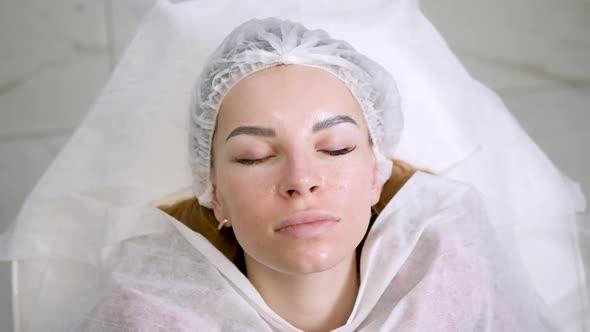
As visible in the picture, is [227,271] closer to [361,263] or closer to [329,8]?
[361,263]

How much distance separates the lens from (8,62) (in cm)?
191

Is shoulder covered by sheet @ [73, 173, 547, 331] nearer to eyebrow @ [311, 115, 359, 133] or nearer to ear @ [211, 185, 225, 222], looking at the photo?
ear @ [211, 185, 225, 222]

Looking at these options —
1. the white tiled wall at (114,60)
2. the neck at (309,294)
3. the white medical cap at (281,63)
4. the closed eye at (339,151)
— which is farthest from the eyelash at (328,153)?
the white tiled wall at (114,60)

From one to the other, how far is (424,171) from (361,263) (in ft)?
1.01

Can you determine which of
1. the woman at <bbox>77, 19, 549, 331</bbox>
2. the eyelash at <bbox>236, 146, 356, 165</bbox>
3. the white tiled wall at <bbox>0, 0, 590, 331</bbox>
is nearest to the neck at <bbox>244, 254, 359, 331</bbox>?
the woman at <bbox>77, 19, 549, 331</bbox>

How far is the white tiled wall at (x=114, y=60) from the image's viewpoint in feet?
6.20

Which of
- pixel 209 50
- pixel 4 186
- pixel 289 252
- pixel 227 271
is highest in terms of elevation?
pixel 209 50

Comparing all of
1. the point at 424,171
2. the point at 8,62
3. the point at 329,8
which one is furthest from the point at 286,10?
the point at 8,62

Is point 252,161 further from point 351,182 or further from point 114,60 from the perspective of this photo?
point 114,60

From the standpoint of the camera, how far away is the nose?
0.97 meters

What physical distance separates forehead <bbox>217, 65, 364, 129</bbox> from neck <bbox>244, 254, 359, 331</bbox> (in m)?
0.28

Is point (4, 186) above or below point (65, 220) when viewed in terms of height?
below

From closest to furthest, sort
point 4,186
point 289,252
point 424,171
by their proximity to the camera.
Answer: point 289,252
point 424,171
point 4,186

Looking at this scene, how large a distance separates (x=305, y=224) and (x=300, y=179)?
Result: 0.23 feet
